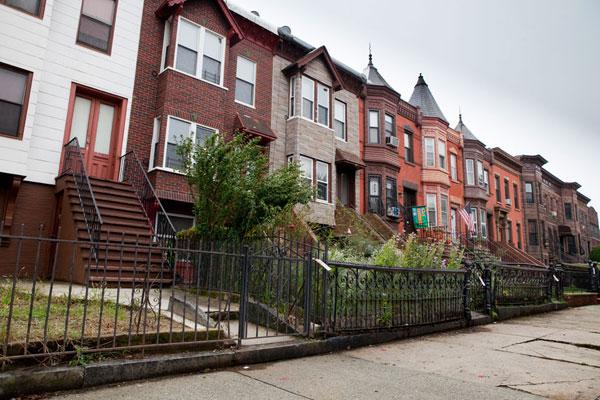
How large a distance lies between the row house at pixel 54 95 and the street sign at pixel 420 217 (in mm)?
14665

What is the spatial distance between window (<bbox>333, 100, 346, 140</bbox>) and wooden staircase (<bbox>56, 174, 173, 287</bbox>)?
34.9ft

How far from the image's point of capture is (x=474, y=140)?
27453mm

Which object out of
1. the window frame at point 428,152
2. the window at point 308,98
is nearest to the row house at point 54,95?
the window at point 308,98

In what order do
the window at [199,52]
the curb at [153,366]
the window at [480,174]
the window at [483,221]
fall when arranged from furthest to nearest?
the window at [480,174] < the window at [483,221] < the window at [199,52] < the curb at [153,366]

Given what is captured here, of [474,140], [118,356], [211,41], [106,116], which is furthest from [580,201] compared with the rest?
[118,356]

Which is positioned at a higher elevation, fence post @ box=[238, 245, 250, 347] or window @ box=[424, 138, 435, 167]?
window @ box=[424, 138, 435, 167]

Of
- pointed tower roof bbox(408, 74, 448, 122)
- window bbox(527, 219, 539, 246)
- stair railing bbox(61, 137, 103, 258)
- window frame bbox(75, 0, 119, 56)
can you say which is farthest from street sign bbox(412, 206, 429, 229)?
window bbox(527, 219, 539, 246)

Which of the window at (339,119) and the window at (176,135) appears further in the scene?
the window at (339,119)

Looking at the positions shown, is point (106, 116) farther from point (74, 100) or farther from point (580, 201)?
point (580, 201)

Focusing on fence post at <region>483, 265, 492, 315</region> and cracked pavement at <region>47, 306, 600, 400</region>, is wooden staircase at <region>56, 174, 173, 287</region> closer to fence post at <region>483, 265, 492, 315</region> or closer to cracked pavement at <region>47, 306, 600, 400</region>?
cracked pavement at <region>47, 306, 600, 400</region>

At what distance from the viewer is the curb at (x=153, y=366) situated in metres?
3.66

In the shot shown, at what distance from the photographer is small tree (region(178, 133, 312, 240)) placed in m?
9.05

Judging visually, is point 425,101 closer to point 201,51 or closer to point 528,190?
point 528,190

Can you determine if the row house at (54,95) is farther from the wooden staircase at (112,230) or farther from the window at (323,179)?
the window at (323,179)
